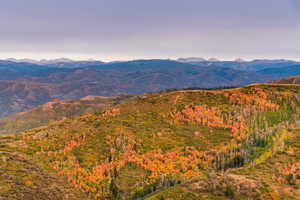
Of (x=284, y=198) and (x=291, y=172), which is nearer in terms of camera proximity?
(x=284, y=198)

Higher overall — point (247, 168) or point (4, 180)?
point (247, 168)

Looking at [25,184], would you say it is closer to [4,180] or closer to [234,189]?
[4,180]

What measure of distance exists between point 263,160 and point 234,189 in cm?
6474

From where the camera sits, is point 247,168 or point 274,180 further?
point 247,168

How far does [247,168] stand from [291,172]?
89.2 feet

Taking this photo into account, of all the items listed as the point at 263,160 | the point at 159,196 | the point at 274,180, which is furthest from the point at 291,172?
the point at 159,196

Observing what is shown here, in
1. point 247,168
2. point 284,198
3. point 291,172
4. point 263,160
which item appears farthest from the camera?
point 263,160

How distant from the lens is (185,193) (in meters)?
148

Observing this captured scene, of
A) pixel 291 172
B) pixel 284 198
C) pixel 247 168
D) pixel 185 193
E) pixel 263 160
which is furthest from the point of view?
pixel 263 160

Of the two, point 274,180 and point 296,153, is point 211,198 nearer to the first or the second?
point 274,180

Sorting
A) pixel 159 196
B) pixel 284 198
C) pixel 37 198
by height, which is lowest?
pixel 37 198

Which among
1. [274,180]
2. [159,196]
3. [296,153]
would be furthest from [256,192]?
[296,153]

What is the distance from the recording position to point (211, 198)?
138750 mm

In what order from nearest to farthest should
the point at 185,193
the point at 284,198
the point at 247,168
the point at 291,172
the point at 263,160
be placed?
the point at 284,198, the point at 185,193, the point at 291,172, the point at 247,168, the point at 263,160
